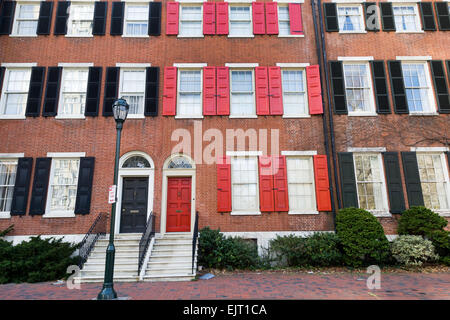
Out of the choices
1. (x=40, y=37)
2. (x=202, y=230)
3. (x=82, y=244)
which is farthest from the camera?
(x=40, y=37)

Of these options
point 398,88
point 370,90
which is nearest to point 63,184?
point 370,90

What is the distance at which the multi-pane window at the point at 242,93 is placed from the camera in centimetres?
1165

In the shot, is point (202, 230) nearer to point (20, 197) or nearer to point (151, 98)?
point (151, 98)

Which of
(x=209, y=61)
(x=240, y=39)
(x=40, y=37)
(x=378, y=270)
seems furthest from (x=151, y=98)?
(x=378, y=270)

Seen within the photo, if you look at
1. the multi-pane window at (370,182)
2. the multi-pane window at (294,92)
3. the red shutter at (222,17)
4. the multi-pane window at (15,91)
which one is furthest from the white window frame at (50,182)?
the multi-pane window at (370,182)

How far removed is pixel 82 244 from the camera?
8867 mm

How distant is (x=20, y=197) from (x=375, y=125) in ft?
49.1

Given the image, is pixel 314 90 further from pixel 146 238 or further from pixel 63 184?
pixel 63 184

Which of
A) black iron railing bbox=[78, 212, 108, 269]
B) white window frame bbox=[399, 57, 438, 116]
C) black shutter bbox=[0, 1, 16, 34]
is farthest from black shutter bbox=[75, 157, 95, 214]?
white window frame bbox=[399, 57, 438, 116]

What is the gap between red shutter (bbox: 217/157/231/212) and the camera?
10.6 m

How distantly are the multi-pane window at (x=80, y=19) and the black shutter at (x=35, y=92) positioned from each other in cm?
229

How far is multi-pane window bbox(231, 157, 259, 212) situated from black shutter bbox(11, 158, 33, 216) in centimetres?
821

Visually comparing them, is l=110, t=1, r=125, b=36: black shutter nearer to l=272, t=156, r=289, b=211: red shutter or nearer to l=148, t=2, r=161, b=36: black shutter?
l=148, t=2, r=161, b=36: black shutter

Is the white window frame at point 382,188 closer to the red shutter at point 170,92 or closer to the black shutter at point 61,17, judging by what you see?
the red shutter at point 170,92
